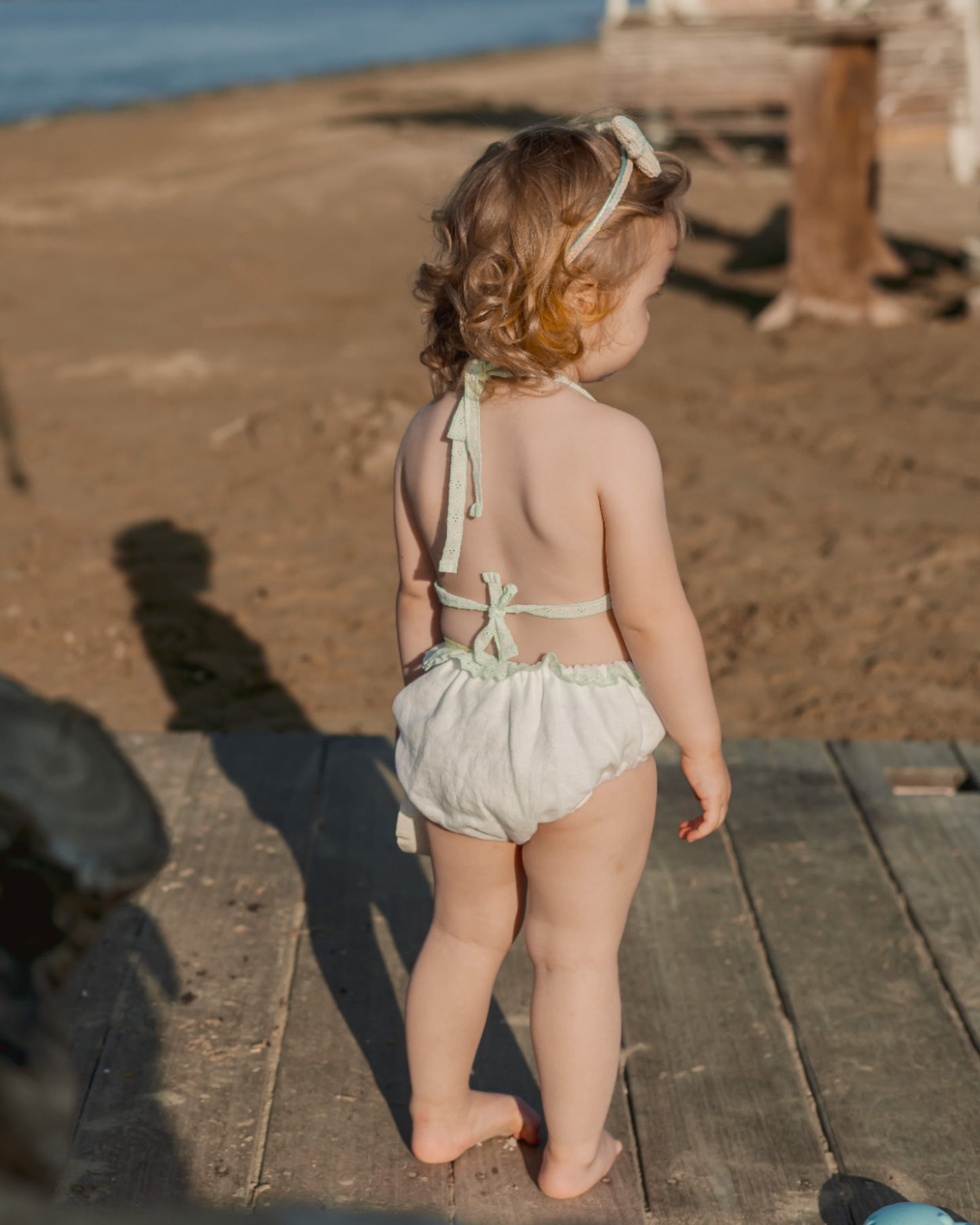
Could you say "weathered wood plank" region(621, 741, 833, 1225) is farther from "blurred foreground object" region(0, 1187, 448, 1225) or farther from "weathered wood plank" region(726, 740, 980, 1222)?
"blurred foreground object" region(0, 1187, 448, 1225)

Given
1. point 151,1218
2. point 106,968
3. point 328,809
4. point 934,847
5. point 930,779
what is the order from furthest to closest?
point 930,779
point 328,809
point 934,847
point 106,968
point 151,1218

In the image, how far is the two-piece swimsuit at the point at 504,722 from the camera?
1.91 metres

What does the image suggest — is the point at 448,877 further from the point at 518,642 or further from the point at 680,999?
the point at 680,999

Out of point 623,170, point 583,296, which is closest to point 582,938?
point 583,296

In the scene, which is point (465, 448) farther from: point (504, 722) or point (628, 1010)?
point (628, 1010)

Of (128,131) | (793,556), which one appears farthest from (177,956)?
(128,131)

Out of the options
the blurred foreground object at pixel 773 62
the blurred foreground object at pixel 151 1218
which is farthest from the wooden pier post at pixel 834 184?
the blurred foreground object at pixel 151 1218

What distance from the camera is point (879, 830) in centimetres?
311

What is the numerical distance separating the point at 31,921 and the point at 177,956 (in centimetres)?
169

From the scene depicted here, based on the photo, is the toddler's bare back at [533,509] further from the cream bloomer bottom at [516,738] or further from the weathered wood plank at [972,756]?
the weathered wood plank at [972,756]

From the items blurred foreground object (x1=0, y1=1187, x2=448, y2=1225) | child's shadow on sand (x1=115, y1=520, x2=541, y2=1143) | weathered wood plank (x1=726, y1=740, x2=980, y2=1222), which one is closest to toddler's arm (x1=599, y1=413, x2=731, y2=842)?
weathered wood plank (x1=726, y1=740, x2=980, y2=1222)

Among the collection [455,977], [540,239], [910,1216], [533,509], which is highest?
[540,239]

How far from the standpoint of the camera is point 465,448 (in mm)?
1936

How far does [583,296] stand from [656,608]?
17.2 inches
